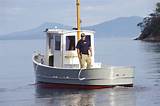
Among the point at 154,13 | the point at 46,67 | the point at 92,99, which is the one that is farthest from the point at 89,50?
the point at 154,13

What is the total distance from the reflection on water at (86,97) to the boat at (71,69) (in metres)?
0.51

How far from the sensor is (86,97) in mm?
28703

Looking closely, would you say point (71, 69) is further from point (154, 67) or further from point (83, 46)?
point (154, 67)

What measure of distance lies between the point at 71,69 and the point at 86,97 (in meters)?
3.22

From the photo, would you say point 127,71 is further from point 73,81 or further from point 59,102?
point 59,102

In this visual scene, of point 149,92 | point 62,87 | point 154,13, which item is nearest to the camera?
point 149,92

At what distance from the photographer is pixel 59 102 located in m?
27.4

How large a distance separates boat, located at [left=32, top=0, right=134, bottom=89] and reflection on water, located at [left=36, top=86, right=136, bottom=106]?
0.51 meters

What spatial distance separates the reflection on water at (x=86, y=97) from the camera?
26.5 meters

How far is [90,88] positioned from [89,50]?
6.84ft

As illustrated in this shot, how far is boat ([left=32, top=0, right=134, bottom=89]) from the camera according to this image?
3089 centimetres

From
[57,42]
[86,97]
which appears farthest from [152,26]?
[86,97]

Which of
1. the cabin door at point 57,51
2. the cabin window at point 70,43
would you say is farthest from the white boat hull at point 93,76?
the cabin window at point 70,43

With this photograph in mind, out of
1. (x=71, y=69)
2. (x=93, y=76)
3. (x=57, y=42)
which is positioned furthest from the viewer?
(x=57, y=42)
